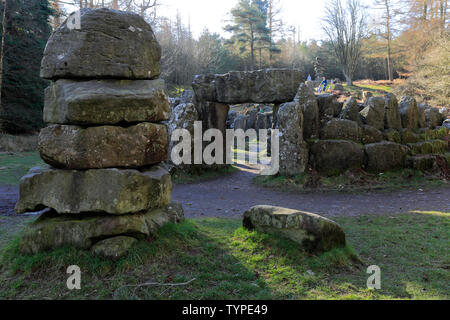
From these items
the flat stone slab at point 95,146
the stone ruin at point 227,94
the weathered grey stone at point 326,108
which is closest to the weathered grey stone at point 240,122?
the stone ruin at point 227,94

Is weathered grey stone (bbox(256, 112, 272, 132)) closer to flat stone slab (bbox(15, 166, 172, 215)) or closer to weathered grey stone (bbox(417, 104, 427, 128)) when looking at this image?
weathered grey stone (bbox(417, 104, 427, 128))

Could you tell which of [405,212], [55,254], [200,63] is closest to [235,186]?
[405,212]

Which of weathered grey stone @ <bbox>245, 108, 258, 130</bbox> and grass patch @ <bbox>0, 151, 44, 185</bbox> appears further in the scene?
weathered grey stone @ <bbox>245, 108, 258, 130</bbox>

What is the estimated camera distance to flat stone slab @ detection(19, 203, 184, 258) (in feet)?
12.4

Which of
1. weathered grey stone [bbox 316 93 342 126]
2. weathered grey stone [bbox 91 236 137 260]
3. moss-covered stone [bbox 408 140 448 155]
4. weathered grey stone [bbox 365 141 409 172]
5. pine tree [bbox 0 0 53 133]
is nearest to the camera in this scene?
weathered grey stone [bbox 91 236 137 260]

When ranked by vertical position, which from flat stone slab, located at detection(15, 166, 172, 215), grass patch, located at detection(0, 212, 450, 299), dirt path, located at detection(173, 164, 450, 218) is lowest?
dirt path, located at detection(173, 164, 450, 218)

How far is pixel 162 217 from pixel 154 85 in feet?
5.75

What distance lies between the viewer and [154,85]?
440 cm

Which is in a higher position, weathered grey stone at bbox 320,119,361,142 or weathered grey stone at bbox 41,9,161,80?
weathered grey stone at bbox 41,9,161,80

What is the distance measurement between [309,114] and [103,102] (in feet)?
25.2

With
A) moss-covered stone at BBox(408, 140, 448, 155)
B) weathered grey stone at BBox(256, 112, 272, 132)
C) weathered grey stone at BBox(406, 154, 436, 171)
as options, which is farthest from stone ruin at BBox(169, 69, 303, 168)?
weathered grey stone at BBox(256, 112, 272, 132)

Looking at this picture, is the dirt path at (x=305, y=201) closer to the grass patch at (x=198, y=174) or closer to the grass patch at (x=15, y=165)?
the grass patch at (x=198, y=174)

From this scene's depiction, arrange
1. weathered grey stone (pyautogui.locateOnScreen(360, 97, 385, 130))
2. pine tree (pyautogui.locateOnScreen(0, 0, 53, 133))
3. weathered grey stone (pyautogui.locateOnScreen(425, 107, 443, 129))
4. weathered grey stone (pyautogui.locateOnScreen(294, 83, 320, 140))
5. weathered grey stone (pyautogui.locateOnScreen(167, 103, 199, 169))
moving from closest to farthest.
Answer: weathered grey stone (pyautogui.locateOnScreen(294, 83, 320, 140)) < weathered grey stone (pyautogui.locateOnScreen(360, 97, 385, 130)) < weathered grey stone (pyautogui.locateOnScreen(167, 103, 199, 169)) < weathered grey stone (pyautogui.locateOnScreen(425, 107, 443, 129)) < pine tree (pyautogui.locateOnScreen(0, 0, 53, 133))

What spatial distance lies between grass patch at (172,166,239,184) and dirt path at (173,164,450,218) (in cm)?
83
